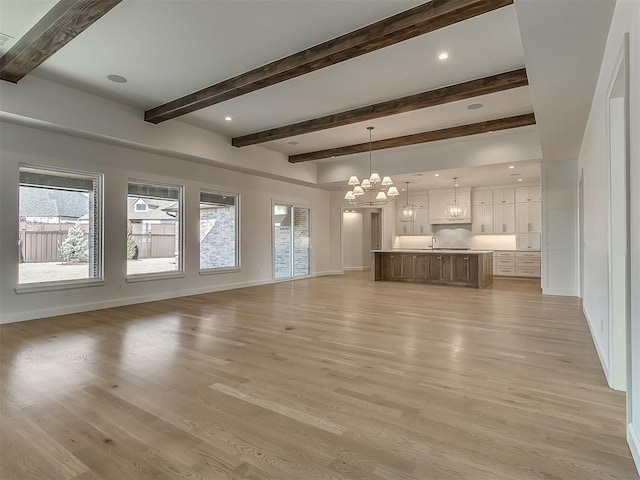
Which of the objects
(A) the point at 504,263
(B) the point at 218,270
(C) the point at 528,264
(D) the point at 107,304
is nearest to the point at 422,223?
(A) the point at 504,263

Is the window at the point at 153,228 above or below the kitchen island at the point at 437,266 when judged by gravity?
above

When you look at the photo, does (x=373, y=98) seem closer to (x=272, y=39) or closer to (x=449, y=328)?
(x=272, y=39)

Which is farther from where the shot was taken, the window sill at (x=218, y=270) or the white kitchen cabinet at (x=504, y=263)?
the white kitchen cabinet at (x=504, y=263)

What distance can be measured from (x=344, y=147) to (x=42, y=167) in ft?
19.1

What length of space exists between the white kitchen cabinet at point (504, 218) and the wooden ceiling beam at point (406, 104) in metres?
6.79

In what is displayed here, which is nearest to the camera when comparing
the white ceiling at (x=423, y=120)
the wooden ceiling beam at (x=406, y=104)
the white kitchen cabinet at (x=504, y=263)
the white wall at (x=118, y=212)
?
the wooden ceiling beam at (x=406, y=104)

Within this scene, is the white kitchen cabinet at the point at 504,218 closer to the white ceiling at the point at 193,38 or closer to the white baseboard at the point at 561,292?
the white baseboard at the point at 561,292

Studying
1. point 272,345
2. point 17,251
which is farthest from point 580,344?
point 17,251

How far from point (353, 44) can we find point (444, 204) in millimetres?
8700

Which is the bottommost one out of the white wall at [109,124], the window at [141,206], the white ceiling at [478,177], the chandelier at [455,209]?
the window at [141,206]

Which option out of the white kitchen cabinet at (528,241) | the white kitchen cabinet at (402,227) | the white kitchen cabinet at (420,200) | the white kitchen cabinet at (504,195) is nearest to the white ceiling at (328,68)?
the white kitchen cabinet at (504,195)

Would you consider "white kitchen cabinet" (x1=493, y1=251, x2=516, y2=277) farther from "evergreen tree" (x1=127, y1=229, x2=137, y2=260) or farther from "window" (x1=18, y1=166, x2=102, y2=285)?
"window" (x1=18, y1=166, x2=102, y2=285)

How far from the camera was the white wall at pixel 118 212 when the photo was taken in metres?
5.00

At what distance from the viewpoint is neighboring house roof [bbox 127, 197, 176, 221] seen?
654cm
